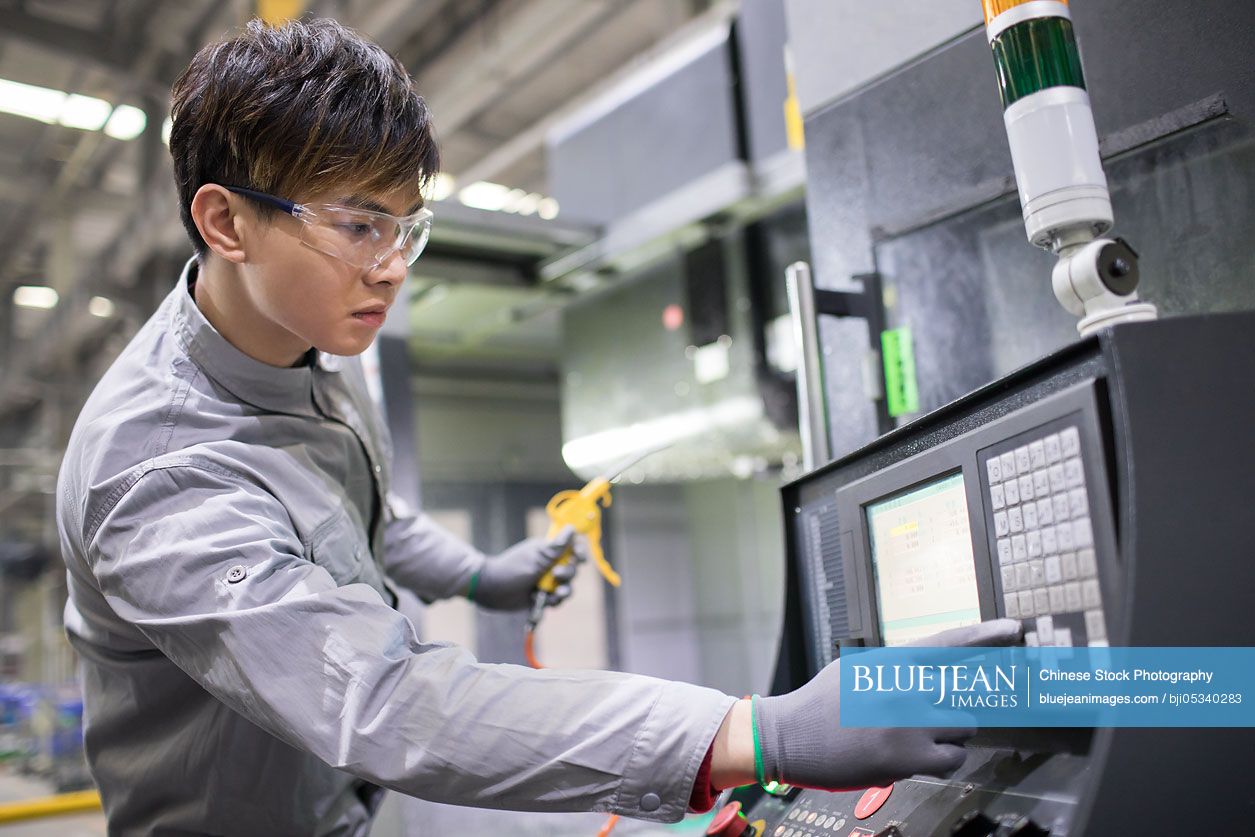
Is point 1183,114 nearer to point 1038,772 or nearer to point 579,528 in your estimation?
point 1038,772

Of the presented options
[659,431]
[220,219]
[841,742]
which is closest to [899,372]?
[841,742]

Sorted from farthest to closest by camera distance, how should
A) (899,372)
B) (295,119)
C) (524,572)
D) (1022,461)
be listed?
(524,572)
(899,372)
(295,119)
(1022,461)

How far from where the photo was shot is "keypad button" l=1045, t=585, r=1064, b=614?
69 cm

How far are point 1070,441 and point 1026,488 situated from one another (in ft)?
0.21

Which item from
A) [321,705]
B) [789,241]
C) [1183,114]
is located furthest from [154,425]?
[789,241]

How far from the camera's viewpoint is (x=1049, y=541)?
705 mm

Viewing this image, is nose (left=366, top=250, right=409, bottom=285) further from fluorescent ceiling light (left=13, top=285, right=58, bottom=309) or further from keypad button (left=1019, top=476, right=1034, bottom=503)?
fluorescent ceiling light (left=13, top=285, right=58, bottom=309)

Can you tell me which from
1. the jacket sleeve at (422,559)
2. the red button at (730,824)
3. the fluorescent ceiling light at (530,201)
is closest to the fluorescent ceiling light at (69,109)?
the fluorescent ceiling light at (530,201)

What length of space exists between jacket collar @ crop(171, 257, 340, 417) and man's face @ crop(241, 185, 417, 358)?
0.06 metres

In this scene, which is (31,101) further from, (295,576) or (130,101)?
(295,576)

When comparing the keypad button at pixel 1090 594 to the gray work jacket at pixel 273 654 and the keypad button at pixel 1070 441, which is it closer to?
the keypad button at pixel 1070 441

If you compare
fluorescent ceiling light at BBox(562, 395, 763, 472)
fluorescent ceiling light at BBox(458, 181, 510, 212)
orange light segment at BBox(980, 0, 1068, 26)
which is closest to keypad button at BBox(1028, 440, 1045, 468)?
orange light segment at BBox(980, 0, 1068, 26)

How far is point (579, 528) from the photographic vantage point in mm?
1602

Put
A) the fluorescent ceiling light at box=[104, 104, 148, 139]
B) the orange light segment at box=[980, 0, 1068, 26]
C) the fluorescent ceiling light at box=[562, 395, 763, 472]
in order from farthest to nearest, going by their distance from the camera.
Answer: the fluorescent ceiling light at box=[104, 104, 148, 139] → the fluorescent ceiling light at box=[562, 395, 763, 472] → the orange light segment at box=[980, 0, 1068, 26]
